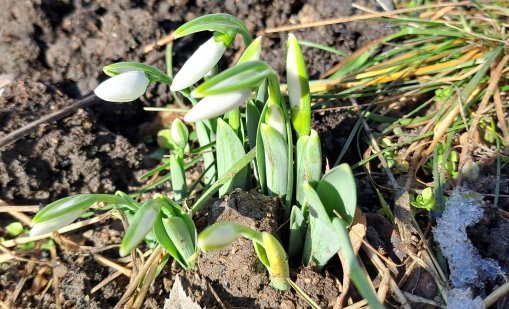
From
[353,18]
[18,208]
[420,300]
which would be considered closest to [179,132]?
[18,208]

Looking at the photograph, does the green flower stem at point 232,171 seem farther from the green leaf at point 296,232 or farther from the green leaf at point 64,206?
the green leaf at point 64,206

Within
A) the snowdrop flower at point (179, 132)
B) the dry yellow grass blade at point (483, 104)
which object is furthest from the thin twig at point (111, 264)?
the dry yellow grass blade at point (483, 104)

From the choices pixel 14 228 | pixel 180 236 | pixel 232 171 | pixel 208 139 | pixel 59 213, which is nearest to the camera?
pixel 59 213

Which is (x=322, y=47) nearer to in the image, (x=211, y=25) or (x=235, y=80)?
(x=211, y=25)

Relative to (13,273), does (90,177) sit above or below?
above

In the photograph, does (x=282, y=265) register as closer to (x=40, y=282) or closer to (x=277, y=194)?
(x=277, y=194)

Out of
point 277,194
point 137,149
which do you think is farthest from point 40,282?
point 277,194

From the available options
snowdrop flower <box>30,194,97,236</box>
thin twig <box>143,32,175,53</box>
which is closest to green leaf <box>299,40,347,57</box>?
thin twig <box>143,32,175,53</box>
